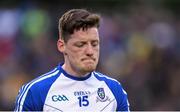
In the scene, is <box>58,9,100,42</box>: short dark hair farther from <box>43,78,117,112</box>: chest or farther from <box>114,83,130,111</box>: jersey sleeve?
<box>114,83,130,111</box>: jersey sleeve

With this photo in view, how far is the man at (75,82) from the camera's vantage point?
787 centimetres

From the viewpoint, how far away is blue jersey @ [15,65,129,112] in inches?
309

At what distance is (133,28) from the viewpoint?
21281 mm

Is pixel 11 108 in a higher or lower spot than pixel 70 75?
lower

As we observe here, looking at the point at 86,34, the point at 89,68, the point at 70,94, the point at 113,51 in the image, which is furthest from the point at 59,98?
the point at 113,51

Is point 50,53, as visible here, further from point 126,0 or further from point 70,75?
point 70,75

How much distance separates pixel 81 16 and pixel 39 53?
11.3m

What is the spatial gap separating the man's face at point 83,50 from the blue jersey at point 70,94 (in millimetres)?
157

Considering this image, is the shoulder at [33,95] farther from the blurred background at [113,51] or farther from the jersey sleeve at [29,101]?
the blurred background at [113,51]

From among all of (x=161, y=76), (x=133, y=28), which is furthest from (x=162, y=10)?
(x=161, y=76)

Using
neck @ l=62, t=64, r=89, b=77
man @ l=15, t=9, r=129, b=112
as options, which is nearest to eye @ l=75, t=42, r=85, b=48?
man @ l=15, t=9, r=129, b=112

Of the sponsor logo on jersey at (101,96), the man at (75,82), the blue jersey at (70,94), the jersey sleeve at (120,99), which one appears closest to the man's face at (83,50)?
the man at (75,82)

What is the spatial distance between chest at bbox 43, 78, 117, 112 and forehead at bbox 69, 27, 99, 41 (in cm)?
41

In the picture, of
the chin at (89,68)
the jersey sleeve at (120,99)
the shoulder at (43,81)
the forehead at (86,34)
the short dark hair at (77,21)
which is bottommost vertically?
the jersey sleeve at (120,99)
